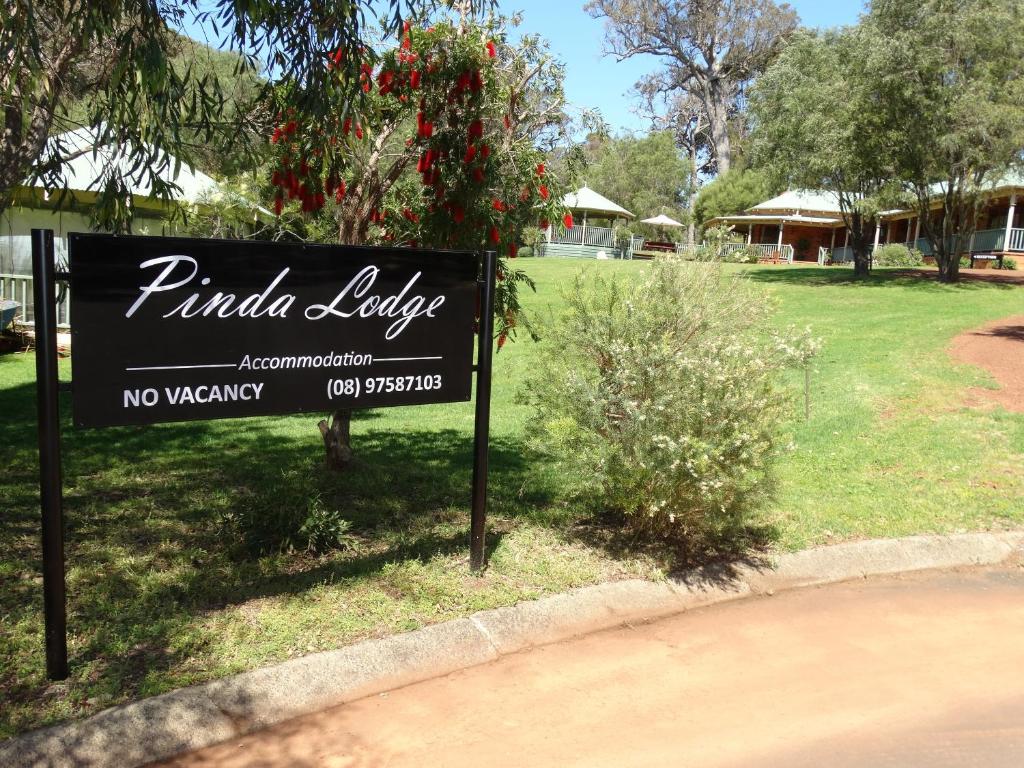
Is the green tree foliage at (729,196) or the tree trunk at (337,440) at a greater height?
the green tree foliage at (729,196)

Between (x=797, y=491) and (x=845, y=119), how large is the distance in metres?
16.6

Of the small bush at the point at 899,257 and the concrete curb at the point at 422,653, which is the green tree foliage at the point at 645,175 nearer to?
the small bush at the point at 899,257

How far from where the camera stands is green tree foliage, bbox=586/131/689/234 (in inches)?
2066

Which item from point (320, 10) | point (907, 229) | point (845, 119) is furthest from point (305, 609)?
point (907, 229)

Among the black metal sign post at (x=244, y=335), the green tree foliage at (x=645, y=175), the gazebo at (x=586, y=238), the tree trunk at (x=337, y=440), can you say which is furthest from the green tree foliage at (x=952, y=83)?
the green tree foliage at (x=645, y=175)

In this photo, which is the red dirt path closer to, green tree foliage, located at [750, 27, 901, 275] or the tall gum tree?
green tree foliage, located at [750, 27, 901, 275]

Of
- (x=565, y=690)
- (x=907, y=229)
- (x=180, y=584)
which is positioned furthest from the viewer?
(x=907, y=229)

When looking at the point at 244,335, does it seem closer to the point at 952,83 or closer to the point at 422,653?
the point at 422,653

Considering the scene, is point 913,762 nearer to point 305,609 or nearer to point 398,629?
point 398,629

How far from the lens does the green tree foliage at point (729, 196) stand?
44531 millimetres

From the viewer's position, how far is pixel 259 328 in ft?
13.8

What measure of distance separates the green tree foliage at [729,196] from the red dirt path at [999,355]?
2990 centimetres

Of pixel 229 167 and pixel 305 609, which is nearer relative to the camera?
pixel 305 609

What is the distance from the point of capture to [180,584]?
4.82 meters
